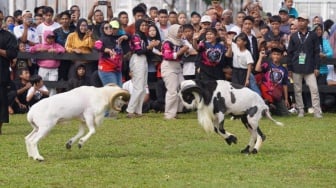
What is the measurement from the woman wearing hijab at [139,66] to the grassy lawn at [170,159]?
168 centimetres

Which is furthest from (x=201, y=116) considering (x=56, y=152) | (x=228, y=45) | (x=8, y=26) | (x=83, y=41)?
(x=8, y=26)

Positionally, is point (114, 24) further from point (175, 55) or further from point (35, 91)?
point (35, 91)

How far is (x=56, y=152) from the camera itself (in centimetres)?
1462

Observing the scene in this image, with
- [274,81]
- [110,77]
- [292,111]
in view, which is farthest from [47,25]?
[292,111]

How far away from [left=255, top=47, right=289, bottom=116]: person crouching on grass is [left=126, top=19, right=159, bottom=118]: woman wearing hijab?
230 cm

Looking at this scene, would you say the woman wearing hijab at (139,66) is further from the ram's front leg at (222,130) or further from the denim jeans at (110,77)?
the ram's front leg at (222,130)

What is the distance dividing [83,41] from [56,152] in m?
7.48

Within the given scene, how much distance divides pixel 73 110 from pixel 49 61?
27.3 feet

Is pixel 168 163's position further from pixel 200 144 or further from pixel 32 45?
pixel 32 45

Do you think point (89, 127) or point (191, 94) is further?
point (191, 94)

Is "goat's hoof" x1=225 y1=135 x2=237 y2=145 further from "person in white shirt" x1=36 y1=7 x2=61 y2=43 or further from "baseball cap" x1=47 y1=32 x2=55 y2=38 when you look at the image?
"person in white shirt" x1=36 y1=7 x2=61 y2=43

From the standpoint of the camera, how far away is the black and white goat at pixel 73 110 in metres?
13.6

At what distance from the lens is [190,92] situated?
1436 centimetres

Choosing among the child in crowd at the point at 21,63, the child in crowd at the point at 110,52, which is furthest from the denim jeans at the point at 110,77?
the child in crowd at the point at 21,63
